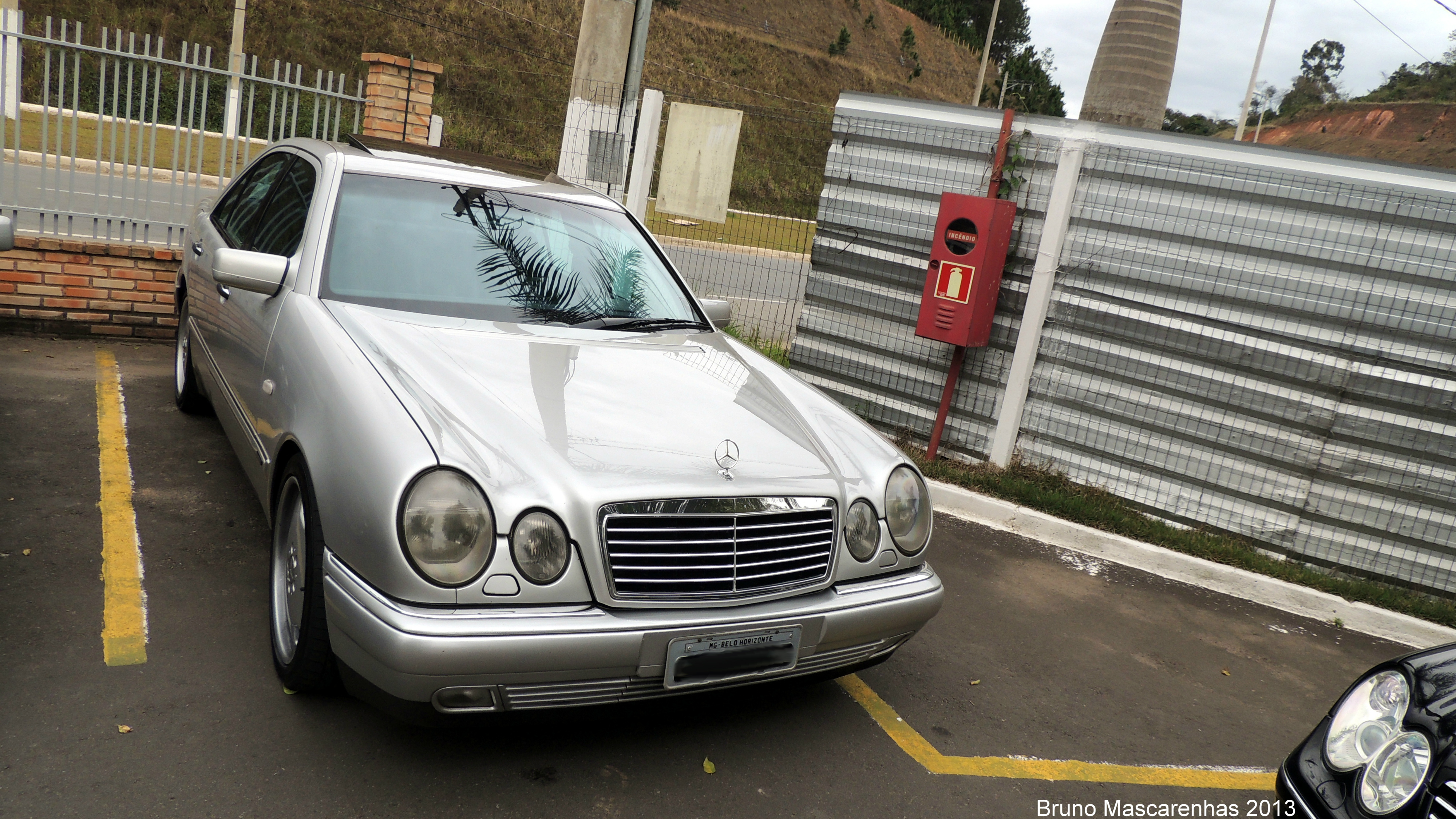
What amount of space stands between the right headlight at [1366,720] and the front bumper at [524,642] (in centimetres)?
132

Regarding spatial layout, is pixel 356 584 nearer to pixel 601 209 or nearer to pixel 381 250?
pixel 381 250

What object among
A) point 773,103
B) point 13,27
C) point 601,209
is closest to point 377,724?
point 601,209

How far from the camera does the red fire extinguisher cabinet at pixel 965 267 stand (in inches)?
226

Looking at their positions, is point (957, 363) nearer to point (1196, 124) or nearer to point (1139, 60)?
point (1139, 60)

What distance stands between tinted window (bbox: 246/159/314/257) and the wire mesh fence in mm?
3828

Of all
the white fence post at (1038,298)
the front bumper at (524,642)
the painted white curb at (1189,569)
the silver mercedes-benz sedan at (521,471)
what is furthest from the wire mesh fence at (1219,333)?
the front bumper at (524,642)

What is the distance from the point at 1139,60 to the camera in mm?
13023

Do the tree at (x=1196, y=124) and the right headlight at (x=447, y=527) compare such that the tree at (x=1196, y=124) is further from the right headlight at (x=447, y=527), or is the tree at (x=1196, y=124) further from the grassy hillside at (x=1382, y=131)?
the right headlight at (x=447, y=527)

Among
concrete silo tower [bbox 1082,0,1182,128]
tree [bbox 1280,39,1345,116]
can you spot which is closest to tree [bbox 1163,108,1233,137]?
tree [bbox 1280,39,1345,116]

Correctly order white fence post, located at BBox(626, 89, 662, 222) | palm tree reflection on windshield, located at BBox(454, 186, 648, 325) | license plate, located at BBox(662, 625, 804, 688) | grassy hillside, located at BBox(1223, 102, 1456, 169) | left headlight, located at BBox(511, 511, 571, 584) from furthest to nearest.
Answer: grassy hillside, located at BBox(1223, 102, 1456, 169)
white fence post, located at BBox(626, 89, 662, 222)
palm tree reflection on windshield, located at BBox(454, 186, 648, 325)
license plate, located at BBox(662, 625, 804, 688)
left headlight, located at BBox(511, 511, 571, 584)

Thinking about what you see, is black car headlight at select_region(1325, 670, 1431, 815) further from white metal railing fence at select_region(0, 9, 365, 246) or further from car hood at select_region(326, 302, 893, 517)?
white metal railing fence at select_region(0, 9, 365, 246)

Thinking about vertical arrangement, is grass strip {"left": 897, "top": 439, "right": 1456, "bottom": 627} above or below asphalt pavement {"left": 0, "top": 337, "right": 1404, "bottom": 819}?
above

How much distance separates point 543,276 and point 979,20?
279 feet

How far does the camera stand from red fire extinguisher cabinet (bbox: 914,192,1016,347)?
5746mm
